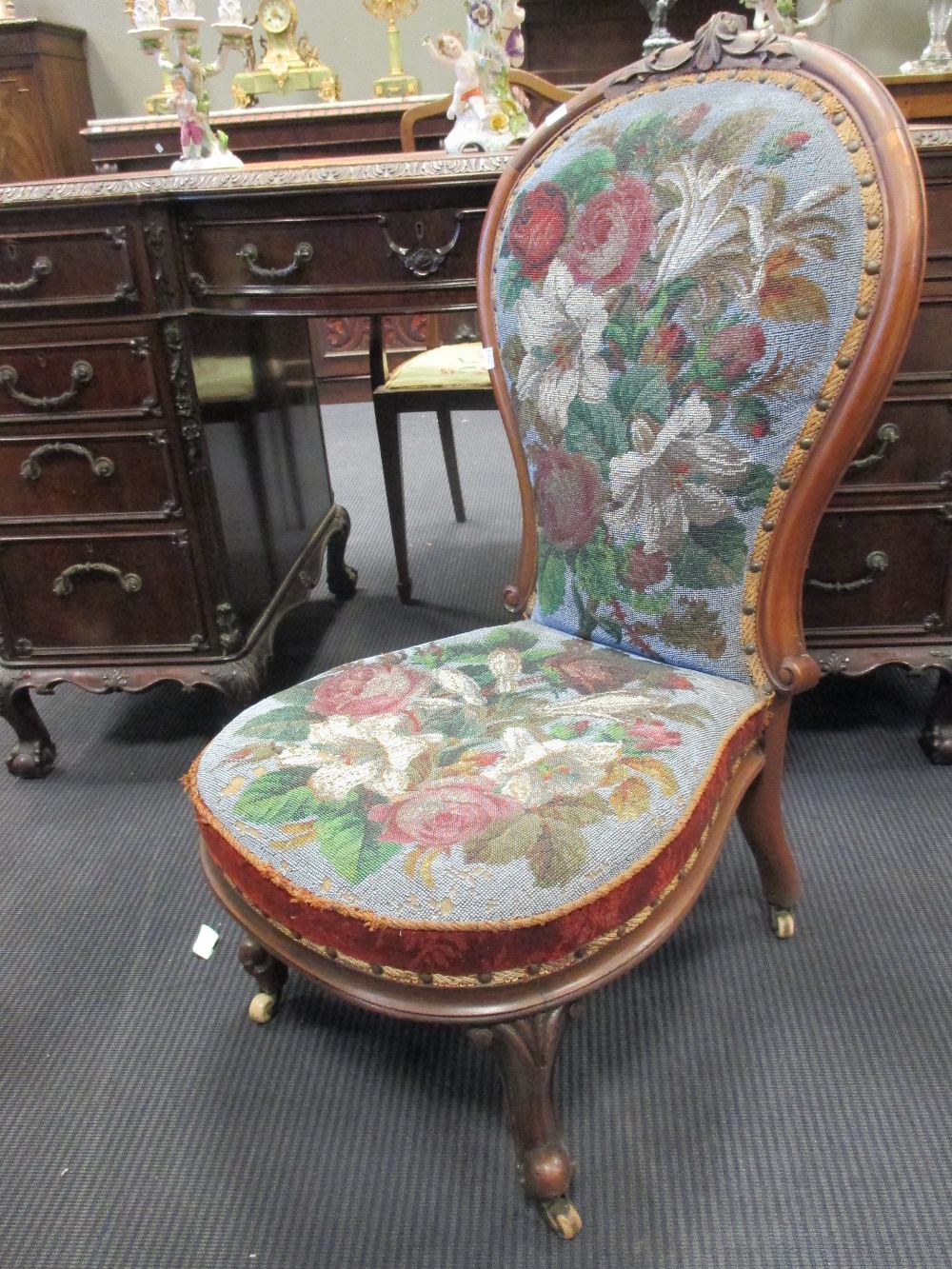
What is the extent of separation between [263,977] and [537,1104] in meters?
0.39

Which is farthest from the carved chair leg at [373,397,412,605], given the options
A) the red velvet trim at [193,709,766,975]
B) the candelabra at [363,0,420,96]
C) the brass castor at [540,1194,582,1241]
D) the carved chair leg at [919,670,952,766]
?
the candelabra at [363,0,420,96]

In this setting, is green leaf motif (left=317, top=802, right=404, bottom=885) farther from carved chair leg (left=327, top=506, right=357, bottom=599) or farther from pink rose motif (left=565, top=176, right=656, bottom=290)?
carved chair leg (left=327, top=506, right=357, bottom=599)

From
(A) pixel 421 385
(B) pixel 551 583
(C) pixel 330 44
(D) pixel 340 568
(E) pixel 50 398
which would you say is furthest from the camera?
(C) pixel 330 44

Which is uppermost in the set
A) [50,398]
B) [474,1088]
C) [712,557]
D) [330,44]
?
[330,44]

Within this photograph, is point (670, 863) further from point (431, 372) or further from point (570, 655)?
point (431, 372)

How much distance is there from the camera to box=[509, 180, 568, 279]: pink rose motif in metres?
0.90

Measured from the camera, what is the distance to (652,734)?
2.61ft

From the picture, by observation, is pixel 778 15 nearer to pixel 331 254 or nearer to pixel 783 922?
pixel 331 254

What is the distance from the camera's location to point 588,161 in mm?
873

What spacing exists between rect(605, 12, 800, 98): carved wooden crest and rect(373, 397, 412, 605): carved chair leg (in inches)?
38.0

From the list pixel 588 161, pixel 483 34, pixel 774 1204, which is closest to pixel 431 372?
pixel 483 34

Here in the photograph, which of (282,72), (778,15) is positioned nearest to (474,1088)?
(778,15)

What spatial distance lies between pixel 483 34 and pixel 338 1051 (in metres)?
1.28

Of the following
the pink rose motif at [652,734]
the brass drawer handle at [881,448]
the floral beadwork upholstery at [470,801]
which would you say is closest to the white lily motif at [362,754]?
the floral beadwork upholstery at [470,801]
